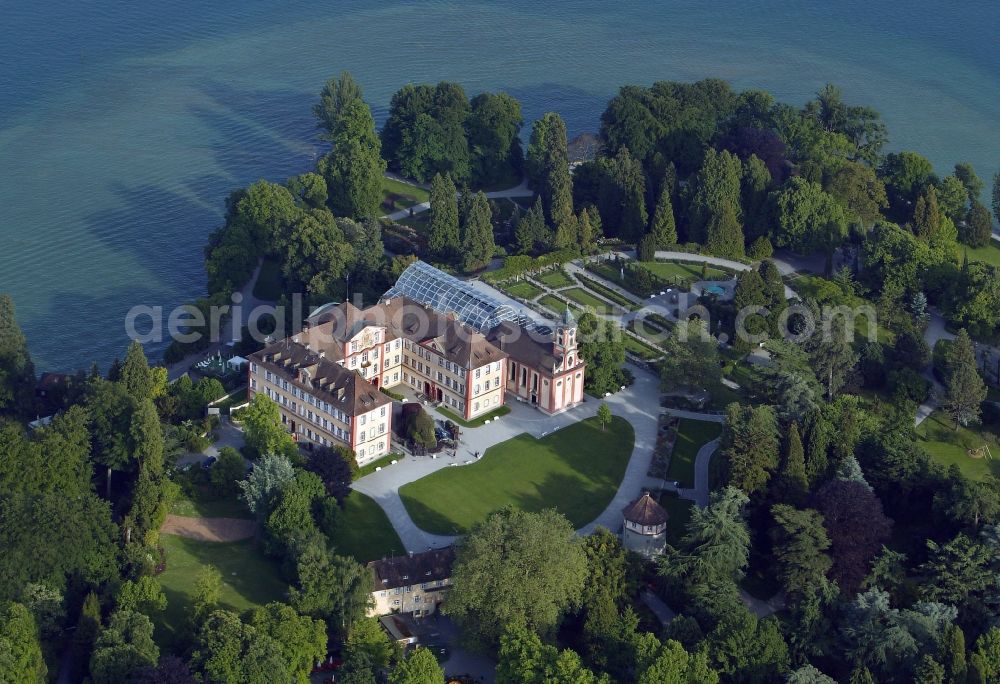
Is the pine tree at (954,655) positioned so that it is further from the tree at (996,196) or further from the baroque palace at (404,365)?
the tree at (996,196)

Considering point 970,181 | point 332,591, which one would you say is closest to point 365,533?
point 332,591

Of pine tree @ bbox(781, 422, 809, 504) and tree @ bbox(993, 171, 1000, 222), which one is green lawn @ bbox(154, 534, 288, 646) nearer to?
pine tree @ bbox(781, 422, 809, 504)

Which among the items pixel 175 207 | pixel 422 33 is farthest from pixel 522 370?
pixel 422 33

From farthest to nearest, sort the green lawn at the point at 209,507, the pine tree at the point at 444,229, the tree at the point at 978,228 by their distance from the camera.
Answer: the tree at the point at 978,228
the pine tree at the point at 444,229
the green lawn at the point at 209,507

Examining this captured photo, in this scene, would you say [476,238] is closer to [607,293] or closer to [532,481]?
[607,293]

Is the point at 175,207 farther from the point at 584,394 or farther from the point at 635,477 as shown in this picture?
the point at 635,477

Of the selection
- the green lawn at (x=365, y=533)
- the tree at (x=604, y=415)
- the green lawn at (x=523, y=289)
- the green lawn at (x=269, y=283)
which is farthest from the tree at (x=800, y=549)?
the green lawn at (x=269, y=283)
